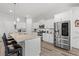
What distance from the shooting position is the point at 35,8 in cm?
187

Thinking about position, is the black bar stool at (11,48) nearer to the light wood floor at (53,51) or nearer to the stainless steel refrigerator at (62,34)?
the light wood floor at (53,51)

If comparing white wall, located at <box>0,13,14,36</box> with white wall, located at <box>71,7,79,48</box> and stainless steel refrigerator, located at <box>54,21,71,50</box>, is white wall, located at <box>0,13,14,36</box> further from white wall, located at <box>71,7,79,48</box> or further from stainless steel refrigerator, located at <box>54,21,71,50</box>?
white wall, located at <box>71,7,79,48</box>

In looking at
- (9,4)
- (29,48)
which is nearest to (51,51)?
(29,48)

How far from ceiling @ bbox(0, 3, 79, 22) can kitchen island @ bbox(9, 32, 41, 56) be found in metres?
0.42

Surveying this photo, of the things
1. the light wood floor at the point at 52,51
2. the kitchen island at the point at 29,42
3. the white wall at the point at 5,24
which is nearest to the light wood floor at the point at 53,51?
the light wood floor at the point at 52,51

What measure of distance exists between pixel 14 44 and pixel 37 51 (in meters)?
0.51

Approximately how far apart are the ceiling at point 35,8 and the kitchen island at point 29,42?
42 centimetres

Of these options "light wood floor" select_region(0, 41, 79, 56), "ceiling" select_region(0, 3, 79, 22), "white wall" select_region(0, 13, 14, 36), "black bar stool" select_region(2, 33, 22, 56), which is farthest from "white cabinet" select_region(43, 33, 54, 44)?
"white wall" select_region(0, 13, 14, 36)

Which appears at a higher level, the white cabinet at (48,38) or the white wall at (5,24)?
the white wall at (5,24)

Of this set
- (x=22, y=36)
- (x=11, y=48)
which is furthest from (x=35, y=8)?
(x=11, y=48)

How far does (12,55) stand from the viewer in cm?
188

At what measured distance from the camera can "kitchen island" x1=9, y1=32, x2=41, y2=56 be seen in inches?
75.8

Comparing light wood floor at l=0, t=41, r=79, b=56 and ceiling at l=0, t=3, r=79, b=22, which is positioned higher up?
ceiling at l=0, t=3, r=79, b=22

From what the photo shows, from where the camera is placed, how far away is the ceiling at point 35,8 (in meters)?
1.82
